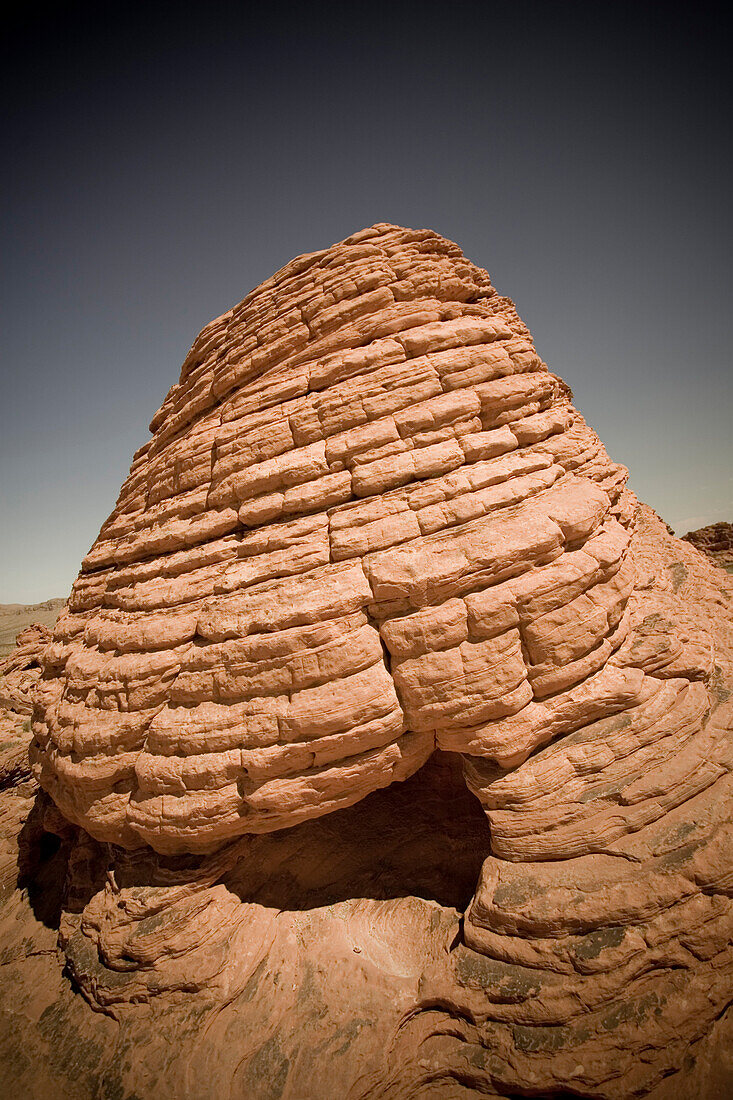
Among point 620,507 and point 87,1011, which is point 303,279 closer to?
point 620,507

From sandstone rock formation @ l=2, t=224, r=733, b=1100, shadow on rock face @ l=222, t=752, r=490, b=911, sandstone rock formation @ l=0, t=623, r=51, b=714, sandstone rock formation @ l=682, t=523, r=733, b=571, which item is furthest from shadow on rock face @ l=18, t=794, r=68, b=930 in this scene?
sandstone rock formation @ l=682, t=523, r=733, b=571

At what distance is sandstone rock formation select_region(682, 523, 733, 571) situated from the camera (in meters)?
25.9

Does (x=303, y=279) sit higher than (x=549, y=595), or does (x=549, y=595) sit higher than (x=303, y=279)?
(x=303, y=279)

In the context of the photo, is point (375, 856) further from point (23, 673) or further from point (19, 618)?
point (19, 618)

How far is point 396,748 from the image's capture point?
22.5 ft

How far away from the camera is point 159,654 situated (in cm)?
748

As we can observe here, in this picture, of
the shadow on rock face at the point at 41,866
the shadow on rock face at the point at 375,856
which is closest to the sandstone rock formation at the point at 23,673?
the shadow on rock face at the point at 41,866

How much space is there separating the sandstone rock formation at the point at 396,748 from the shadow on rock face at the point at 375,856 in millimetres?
64

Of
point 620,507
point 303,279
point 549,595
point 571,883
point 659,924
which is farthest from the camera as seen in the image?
point 620,507

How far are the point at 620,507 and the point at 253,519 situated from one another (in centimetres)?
869

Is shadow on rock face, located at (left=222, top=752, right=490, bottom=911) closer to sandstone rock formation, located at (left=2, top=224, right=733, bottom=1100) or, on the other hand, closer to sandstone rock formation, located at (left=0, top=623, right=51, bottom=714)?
sandstone rock formation, located at (left=2, top=224, right=733, bottom=1100)

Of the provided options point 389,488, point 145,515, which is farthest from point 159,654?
point 389,488

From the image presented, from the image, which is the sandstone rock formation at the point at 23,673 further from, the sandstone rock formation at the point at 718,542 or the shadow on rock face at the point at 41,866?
the sandstone rock formation at the point at 718,542

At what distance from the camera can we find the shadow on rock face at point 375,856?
7.81 meters
